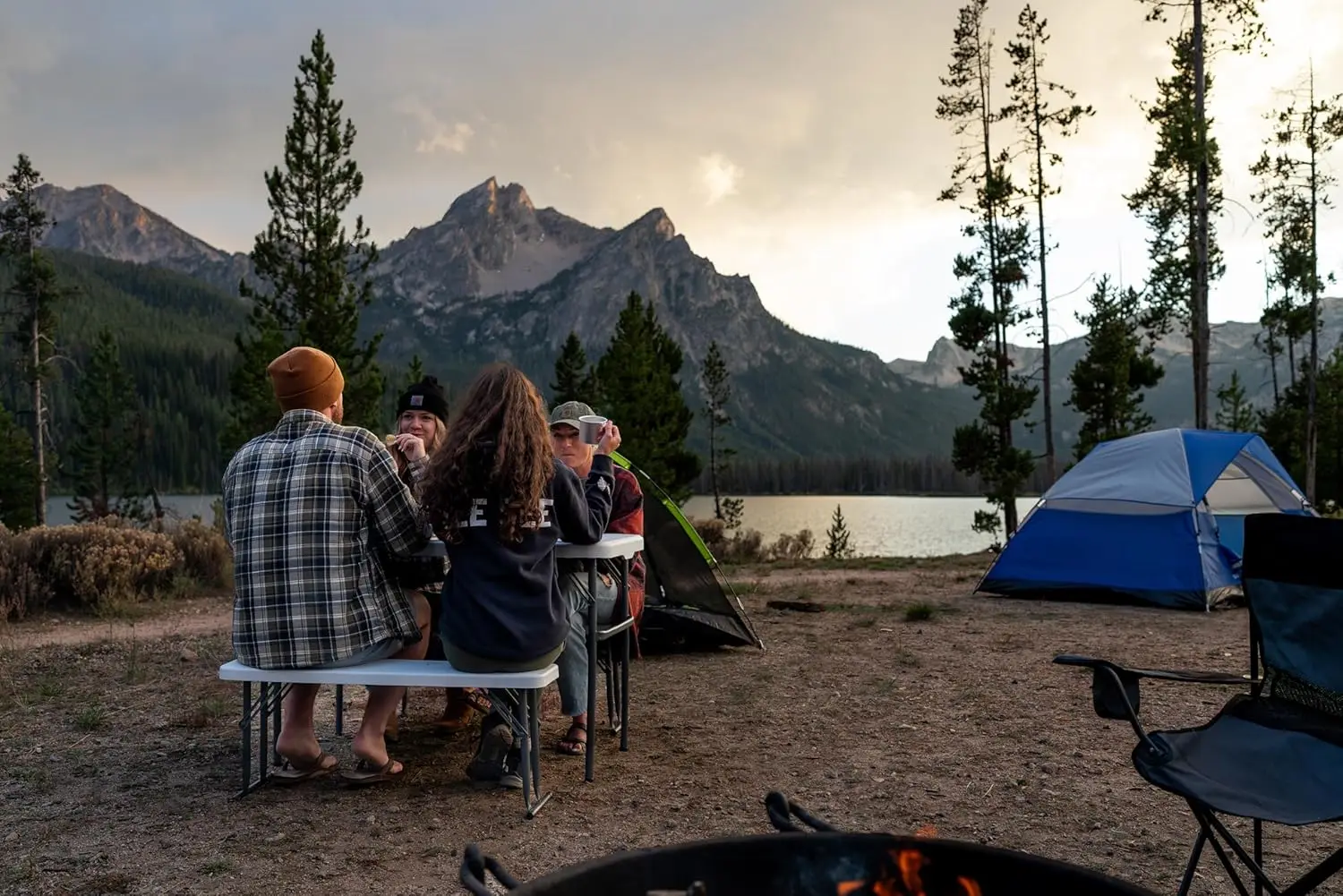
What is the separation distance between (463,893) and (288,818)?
986 millimetres

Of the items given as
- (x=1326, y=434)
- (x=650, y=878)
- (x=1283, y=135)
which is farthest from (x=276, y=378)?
(x=1326, y=434)

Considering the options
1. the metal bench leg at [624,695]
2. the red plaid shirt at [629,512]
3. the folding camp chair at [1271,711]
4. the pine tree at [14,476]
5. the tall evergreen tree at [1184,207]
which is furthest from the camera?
the pine tree at [14,476]

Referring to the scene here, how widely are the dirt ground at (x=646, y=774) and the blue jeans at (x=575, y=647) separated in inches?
11.5

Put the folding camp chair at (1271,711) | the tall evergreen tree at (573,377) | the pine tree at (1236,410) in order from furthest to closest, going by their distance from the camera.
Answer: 1. the tall evergreen tree at (573,377)
2. the pine tree at (1236,410)
3. the folding camp chair at (1271,711)

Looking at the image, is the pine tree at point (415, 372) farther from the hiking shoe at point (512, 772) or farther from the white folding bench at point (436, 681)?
the hiking shoe at point (512, 772)

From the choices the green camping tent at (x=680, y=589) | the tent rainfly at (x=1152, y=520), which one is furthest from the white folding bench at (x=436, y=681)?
the tent rainfly at (x=1152, y=520)

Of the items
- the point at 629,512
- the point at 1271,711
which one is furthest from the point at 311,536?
the point at 1271,711

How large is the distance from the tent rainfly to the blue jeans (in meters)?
6.21

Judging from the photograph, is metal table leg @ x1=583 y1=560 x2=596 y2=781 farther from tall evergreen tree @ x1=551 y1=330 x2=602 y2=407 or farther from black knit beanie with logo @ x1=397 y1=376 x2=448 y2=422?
tall evergreen tree @ x1=551 y1=330 x2=602 y2=407

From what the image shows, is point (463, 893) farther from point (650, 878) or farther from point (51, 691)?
point (51, 691)

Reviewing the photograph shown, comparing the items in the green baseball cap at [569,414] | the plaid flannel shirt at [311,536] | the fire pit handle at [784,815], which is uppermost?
the green baseball cap at [569,414]

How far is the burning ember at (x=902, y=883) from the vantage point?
1.68 meters

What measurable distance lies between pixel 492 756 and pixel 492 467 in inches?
48.1

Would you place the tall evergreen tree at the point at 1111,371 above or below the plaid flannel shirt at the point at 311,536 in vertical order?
above
